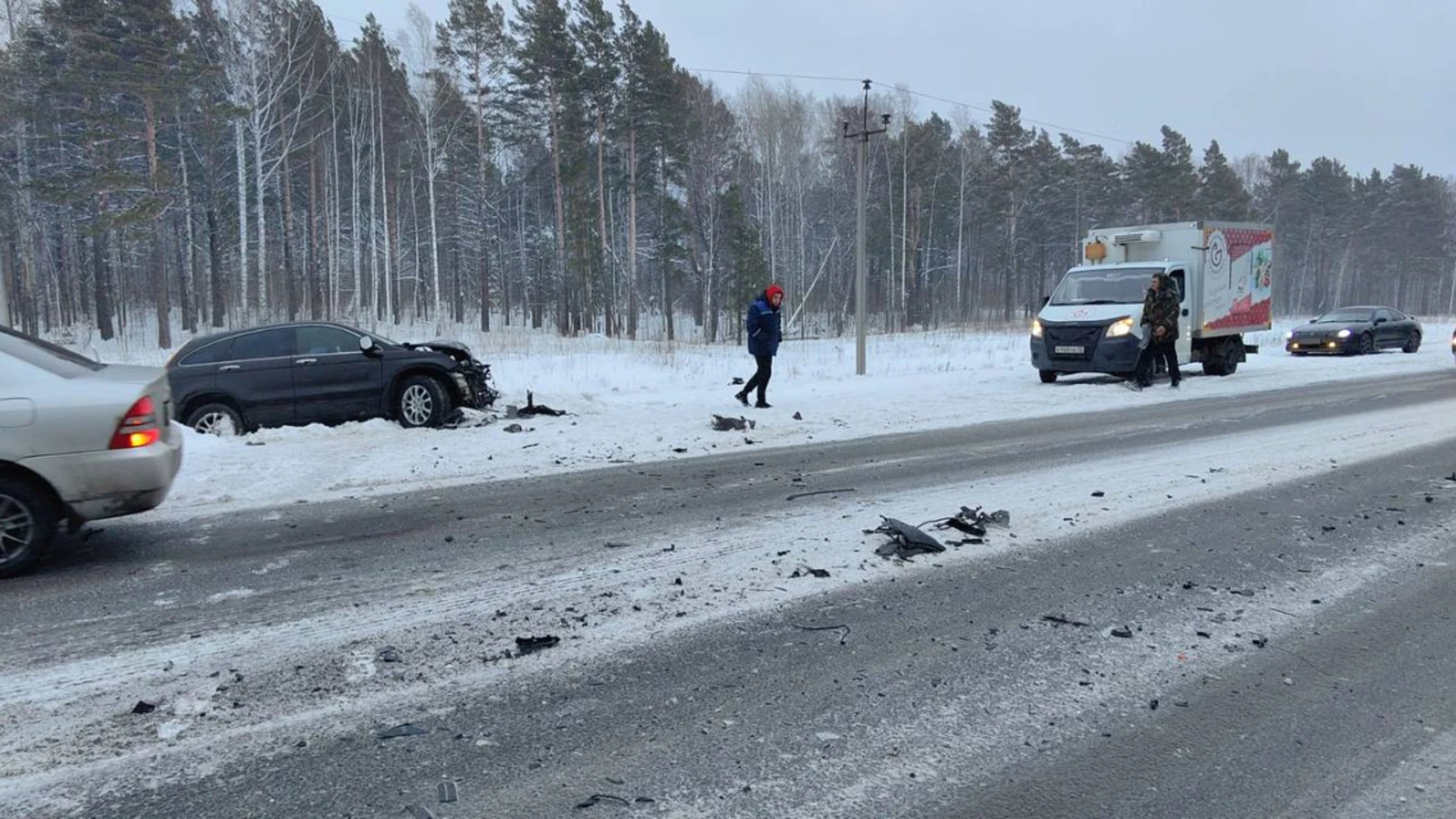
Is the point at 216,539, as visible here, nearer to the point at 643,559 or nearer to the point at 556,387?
the point at 643,559

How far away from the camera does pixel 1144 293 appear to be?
1509 cm

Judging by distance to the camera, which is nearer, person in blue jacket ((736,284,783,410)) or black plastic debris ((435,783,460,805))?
black plastic debris ((435,783,460,805))

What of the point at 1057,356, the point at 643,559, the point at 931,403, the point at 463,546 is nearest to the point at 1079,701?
the point at 643,559

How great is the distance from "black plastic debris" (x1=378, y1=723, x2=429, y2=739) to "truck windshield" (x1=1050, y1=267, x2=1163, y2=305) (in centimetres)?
1494

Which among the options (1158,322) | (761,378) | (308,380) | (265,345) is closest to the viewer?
(265,345)

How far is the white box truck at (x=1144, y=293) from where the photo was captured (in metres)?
14.8

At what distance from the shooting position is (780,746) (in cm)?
288

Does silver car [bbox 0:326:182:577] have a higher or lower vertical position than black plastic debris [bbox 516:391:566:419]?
higher

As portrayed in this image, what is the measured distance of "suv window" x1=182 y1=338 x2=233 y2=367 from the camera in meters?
10.0

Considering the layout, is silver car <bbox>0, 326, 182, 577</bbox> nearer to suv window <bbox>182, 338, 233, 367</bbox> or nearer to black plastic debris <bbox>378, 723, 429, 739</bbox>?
black plastic debris <bbox>378, 723, 429, 739</bbox>

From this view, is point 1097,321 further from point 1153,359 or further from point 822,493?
point 822,493

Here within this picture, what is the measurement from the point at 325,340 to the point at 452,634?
315 inches

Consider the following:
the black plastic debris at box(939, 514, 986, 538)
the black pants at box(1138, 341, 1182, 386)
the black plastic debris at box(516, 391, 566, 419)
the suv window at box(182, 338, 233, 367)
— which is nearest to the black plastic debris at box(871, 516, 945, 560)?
the black plastic debris at box(939, 514, 986, 538)

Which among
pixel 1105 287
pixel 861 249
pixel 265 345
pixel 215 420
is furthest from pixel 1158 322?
pixel 215 420
